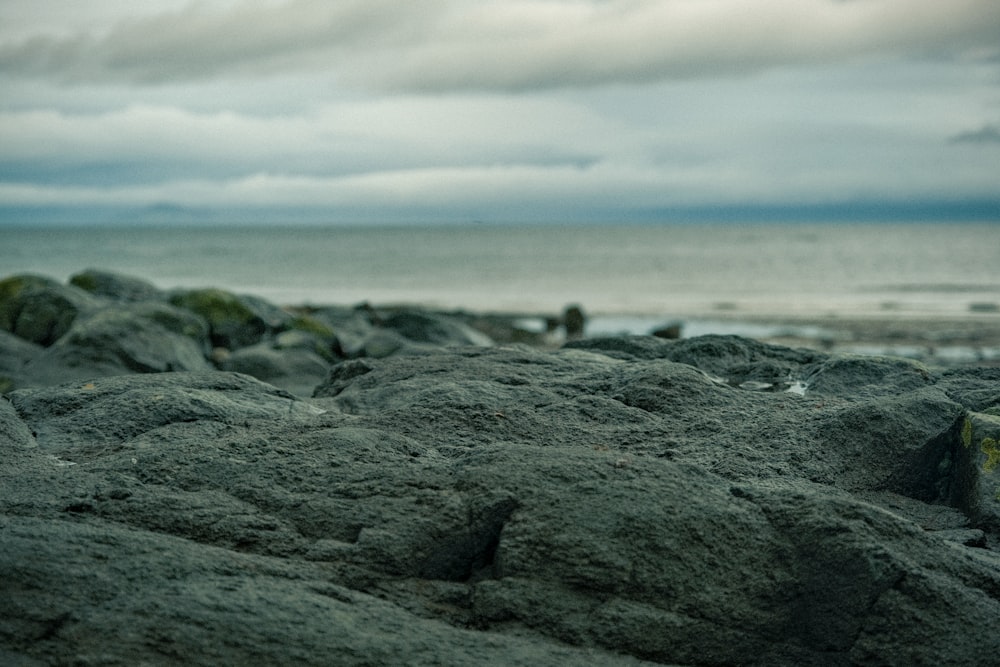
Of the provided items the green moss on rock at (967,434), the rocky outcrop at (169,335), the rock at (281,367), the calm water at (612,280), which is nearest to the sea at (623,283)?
the calm water at (612,280)

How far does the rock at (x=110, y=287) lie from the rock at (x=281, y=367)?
7971 millimetres

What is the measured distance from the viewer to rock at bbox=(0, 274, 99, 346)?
16500 mm

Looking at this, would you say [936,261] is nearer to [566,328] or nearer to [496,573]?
[566,328]

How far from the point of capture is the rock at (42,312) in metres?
16.5

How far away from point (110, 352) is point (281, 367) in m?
3.25

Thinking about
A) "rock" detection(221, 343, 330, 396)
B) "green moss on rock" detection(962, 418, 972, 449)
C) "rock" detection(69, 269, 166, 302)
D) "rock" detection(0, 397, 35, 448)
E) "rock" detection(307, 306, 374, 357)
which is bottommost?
"rock" detection(221, 343, 330, 396)

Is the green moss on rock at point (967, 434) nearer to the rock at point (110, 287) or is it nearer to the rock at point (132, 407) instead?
the rock at point (132, 407)

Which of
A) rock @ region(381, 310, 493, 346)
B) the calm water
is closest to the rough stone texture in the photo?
rock @ region(381, 310, 493, 346)

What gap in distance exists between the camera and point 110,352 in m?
12.0

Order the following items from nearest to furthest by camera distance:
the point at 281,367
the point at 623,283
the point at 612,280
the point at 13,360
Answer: the point at 13,360 < the point at 281,367 < the point at 623,283 < the point at 612,280

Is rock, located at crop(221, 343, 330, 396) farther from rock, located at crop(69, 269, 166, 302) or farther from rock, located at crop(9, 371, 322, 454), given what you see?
rock, located at crop(9, 371, 322, 454)

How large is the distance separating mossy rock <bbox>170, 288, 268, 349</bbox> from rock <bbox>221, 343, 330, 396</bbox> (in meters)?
3.51

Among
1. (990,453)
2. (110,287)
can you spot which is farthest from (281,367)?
(990,453)

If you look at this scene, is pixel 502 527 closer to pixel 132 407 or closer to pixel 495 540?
pixel 495 540
